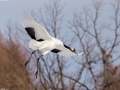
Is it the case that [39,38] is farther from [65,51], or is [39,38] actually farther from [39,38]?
[65,51]

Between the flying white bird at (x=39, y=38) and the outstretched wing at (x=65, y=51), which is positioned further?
the outstretched wing at (x=65, y=51)

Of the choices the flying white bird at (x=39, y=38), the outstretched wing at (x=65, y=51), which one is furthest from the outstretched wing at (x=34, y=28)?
the outstretched wing at (x=65, y=51)

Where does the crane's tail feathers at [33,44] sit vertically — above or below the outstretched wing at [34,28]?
below

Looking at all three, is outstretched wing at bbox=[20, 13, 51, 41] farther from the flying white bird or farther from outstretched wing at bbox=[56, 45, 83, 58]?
outstretched wing at bbox=[56, 45, 83, 58]

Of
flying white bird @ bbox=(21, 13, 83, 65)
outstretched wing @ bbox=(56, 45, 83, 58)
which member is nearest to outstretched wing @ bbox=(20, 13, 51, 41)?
flying white bird @ bbox=(21, 13, 83, 65)

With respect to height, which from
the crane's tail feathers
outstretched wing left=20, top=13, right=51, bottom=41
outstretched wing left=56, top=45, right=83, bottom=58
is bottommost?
outstretched wing left=56, top=45, right=83, bottom=58

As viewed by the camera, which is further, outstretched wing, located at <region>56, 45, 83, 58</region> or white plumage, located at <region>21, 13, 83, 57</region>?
outstretched wing, located at <region>56, 45, 83, 58</region>

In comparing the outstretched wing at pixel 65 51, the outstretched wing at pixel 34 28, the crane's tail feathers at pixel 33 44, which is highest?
the outstretched wing at pixel 34 28

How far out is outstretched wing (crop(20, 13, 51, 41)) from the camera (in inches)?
165

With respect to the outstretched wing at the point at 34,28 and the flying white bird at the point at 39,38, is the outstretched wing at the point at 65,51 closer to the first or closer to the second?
the flying white bird at the point at 39,38

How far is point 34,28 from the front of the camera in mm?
4293

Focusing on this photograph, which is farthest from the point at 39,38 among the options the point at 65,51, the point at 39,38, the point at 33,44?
the point at 65,51

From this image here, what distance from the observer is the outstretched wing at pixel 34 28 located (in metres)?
4.20

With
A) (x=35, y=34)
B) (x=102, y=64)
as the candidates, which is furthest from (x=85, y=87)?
(x=35, y=34)
